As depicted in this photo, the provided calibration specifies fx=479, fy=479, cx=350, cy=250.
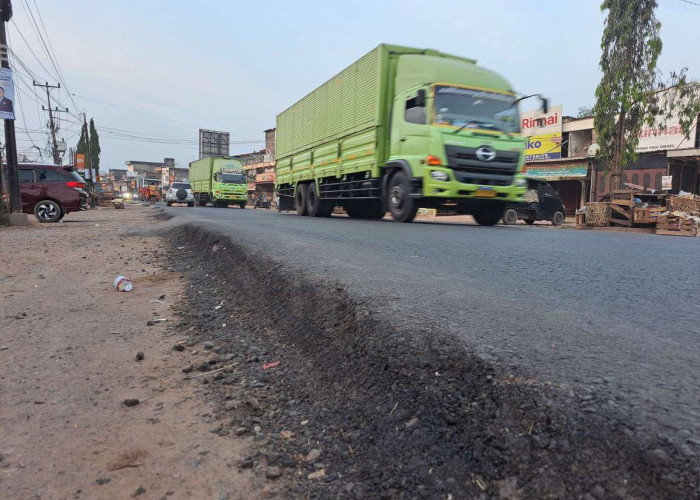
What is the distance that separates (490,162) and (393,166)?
1.90 meters

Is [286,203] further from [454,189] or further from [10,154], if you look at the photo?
[454,189]

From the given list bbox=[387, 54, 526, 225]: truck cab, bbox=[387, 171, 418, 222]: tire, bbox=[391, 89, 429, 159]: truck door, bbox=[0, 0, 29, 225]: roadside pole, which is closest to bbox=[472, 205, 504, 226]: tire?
bbox=[387, 54, 526, 225]: truck cab

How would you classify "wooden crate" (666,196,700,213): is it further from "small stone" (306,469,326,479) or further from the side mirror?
"small stone" (306,469,326,479)

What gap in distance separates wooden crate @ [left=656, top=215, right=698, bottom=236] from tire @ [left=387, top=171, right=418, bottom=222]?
7468 mm

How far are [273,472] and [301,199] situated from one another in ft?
46.2

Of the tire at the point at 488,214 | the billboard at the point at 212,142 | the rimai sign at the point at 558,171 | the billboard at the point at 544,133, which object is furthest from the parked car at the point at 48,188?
the billboard at the point at 212,142

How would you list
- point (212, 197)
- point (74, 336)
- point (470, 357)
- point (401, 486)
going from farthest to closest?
point (212, 197)
point (74, 336)
point (470, 357)
point (401, 486)

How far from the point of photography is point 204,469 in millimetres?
1463

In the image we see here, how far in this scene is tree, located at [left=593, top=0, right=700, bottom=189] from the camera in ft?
51.7

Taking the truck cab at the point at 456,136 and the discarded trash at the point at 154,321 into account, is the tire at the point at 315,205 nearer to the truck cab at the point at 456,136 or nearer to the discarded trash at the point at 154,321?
the truck cab at the point at 456,136

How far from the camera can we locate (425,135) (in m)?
8.85

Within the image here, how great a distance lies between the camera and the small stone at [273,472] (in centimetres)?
141

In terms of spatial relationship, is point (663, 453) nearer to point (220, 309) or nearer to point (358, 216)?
point (220, 309)

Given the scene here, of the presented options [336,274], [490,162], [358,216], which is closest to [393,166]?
[490,162]
